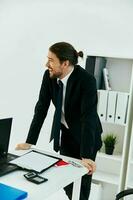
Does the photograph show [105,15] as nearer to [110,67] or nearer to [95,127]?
[110,67]

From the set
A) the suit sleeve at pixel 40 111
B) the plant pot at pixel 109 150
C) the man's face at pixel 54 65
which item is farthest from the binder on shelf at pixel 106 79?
the man's face at pixel 54 65

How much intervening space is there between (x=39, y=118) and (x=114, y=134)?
1.20 metres

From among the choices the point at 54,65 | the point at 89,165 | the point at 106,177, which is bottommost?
the point at 106,177

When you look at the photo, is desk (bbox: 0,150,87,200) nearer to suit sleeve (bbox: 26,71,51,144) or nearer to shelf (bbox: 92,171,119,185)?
suit sleeve (bbox: 26,71,51,144)

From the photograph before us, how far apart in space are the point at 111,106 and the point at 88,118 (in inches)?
37.9

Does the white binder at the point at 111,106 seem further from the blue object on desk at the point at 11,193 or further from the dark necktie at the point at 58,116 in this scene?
the blue object on desk at the point at 11,193

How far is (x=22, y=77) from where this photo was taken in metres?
3.79

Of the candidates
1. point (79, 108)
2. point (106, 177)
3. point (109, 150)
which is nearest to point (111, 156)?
point (109, 150)

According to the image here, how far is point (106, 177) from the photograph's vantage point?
3139 millimetres

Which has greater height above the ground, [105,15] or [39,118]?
[105,15]

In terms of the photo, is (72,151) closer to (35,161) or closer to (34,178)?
(35,161)

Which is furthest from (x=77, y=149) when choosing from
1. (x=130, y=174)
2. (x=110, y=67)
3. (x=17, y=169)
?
(x=110, y=67)

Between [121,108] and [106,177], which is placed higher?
[121,108]

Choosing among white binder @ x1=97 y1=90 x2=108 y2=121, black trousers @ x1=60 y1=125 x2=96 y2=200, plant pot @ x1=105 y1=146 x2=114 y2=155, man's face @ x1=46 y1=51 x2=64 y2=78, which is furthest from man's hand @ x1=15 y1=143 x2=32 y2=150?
plant pot @ x1=105 y1=146 x2=114 y2=155
